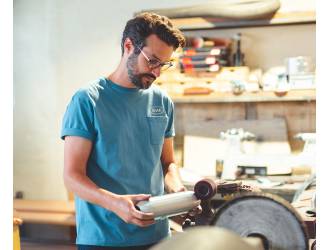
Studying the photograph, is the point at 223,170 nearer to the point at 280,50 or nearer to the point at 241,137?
the point at 241,137

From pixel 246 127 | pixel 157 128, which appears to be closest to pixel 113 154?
pixel 157 128

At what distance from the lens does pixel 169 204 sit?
1.14 m

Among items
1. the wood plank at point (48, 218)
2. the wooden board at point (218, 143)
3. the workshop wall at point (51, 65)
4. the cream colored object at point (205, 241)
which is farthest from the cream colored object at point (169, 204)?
the workshop wall at point (51, 65)

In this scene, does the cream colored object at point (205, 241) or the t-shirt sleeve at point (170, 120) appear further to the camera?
the t-shirt sleeve at point (170, 120)

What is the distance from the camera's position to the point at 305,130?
304cm

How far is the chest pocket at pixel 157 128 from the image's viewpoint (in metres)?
1.40

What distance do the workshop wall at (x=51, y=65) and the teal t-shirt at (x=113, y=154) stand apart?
211cm

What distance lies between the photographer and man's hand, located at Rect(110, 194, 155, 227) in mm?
1125

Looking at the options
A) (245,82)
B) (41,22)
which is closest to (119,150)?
(245,82)

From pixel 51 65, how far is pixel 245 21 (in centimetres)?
153

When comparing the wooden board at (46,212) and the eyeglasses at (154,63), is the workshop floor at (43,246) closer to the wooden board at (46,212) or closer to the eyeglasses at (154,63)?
the wooden board at (46,212)

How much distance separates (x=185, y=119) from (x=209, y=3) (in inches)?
31.7
